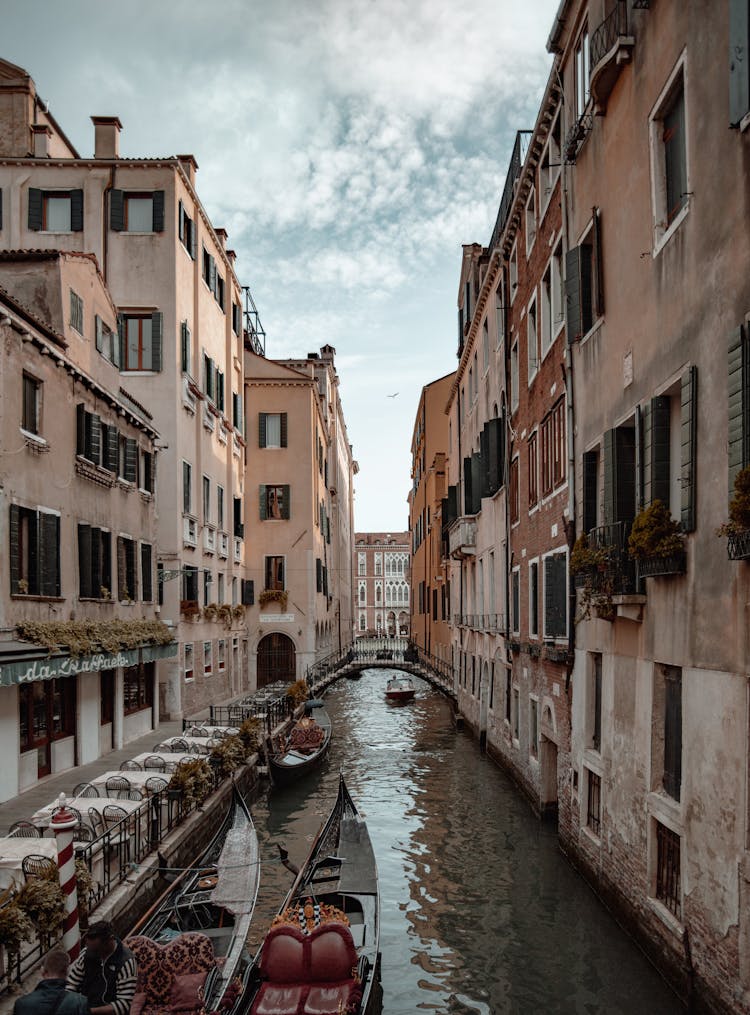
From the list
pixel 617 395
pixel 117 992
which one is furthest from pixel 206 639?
pixel 117 992

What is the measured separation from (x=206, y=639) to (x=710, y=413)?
72.4 ft

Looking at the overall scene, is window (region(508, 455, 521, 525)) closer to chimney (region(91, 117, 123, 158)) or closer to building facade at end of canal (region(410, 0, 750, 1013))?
building facade at end of canal (region(410, 0, 750, 1013))

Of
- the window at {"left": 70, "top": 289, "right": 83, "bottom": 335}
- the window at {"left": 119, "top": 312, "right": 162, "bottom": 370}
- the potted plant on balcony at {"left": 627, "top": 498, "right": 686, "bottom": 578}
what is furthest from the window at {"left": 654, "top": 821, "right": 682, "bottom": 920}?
the window at {"left": 119, "top": 312, "right": 162, "bottom": 370}

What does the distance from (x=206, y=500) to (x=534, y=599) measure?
14138 millimetres

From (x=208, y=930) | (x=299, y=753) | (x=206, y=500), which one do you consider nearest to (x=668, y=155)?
(x=208, y=930)

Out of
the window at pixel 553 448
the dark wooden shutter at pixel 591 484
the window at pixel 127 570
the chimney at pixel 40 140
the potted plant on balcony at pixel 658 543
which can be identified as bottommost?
the window at pixel 127 570

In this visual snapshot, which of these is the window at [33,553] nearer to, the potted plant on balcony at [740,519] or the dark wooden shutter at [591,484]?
the dark wooden shutter at [591,484]

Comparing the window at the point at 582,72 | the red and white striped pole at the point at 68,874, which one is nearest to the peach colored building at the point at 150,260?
the window at the point at 582,72

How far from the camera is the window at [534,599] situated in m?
17.1

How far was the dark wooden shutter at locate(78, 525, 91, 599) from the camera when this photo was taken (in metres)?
17.3

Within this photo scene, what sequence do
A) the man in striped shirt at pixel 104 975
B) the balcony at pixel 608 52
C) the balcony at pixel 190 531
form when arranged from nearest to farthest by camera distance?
the man in striped shirt at pixel 104 975
the balcony at pixel 608 52
the balcony at pixel 190 531

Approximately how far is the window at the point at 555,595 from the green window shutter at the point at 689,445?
5881 millimetres

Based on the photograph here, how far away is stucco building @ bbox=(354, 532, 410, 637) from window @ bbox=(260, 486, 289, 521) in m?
75.8

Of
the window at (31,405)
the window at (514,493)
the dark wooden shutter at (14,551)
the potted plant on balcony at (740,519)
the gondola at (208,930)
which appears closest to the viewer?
the potted plant on balcony at (740,519)
